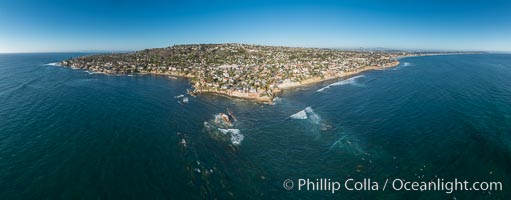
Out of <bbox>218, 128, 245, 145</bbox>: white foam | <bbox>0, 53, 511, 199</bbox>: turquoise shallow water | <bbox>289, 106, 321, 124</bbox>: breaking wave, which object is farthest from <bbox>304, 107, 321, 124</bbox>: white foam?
<bbox>218, 128, 245, 145</bbox>: white foam

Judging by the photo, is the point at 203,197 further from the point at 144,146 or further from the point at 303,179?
the point at 144,146

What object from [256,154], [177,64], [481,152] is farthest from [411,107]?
[177,64]

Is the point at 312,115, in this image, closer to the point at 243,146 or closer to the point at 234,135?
the point at 234,135

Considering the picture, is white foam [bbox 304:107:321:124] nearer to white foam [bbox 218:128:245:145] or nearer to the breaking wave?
the breaking wave

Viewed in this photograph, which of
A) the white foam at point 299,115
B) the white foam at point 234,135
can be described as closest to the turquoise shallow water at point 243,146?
the white foam at point 299,115

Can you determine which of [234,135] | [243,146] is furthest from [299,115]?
[243,146]

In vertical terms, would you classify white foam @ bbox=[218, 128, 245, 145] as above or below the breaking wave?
below

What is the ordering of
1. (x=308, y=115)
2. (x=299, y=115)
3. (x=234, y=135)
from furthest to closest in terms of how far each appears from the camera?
(x=308, y=115) → (x=299, y=115) → (x=234, y=135)
